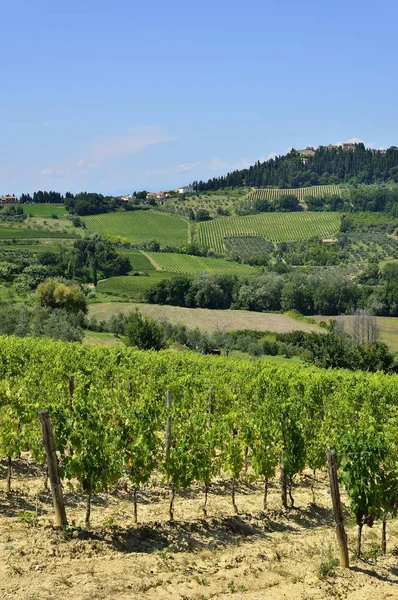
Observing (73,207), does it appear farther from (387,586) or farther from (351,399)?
(387,586)

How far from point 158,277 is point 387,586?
8545 centimetres

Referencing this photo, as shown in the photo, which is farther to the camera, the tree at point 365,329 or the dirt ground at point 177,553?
the tree at point 365,329

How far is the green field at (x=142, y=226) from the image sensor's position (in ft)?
430

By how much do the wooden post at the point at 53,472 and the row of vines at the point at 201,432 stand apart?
23 centimetres

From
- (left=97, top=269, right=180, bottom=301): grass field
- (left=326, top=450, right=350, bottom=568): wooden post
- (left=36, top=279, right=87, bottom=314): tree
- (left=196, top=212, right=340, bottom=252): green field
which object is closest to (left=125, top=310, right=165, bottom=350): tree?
(left=36, top=279, right=87, bottom=314): tree

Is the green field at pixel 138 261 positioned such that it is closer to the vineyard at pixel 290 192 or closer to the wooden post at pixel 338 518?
the vineyard at pixel 290 192

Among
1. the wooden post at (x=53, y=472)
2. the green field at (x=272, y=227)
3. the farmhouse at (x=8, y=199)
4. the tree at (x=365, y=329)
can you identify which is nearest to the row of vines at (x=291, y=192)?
the green field at (x=272, y=227)

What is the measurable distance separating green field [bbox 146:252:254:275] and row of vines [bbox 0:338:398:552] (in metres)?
81.8

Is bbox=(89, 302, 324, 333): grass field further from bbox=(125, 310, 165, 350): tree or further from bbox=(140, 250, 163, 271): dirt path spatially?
bbox=(140, 250, 163, 271): dirt path

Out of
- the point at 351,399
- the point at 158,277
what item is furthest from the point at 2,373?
the point at 158,277

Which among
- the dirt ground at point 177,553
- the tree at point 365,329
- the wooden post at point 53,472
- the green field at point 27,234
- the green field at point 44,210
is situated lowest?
the tree at point 365,329

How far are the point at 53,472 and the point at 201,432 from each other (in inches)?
125

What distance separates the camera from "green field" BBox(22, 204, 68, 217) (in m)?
145

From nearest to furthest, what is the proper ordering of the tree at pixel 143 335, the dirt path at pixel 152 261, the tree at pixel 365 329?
the tree at pixel 143 335
the tree at pixel 365 329
the dirt path at pixel 152 261
